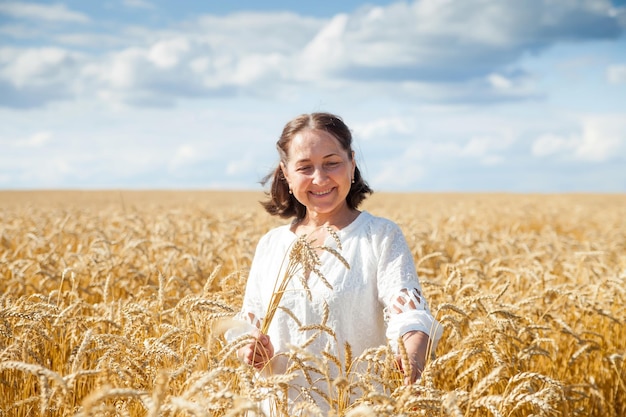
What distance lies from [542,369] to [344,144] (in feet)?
7.20

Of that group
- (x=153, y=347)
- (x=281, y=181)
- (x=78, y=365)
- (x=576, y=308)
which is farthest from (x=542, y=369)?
(x=78, y=365)

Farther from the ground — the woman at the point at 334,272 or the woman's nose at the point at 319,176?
the woman's nose at the point at 319,176

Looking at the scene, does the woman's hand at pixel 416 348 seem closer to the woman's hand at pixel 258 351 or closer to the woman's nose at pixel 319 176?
the woman's hand at pixel 258 351

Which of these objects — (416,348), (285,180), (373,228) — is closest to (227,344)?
(416,348)

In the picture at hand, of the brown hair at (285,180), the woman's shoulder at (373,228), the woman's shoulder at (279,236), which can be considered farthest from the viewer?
the woman's shoulder at (279,236)

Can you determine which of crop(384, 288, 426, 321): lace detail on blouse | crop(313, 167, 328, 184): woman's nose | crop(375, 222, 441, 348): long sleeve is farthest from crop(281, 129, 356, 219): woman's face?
crop(384, 288, 426, 321): lace detail on blouse

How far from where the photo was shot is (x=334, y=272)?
266 centimetres

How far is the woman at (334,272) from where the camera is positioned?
2.50 metres

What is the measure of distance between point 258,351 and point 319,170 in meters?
0.86

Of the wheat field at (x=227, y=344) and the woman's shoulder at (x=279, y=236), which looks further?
the woman's shoulder at (x=279, y=236)

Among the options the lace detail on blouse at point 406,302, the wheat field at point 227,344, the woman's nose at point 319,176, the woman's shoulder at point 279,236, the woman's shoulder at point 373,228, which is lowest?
the wheat field at point 227,344

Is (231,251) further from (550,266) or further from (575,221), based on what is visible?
(575,221)

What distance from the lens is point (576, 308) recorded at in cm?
467

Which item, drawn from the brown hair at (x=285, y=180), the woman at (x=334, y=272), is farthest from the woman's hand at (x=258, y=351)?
the brown hair at (x=285, y=180)
